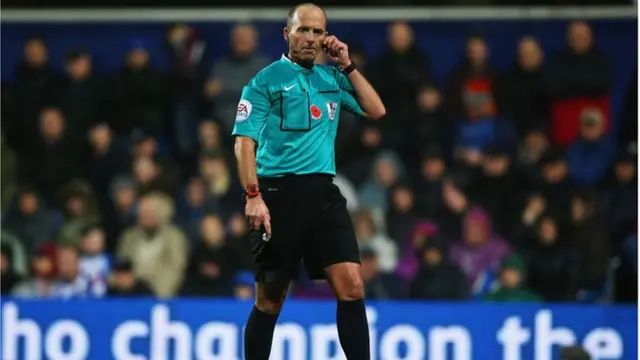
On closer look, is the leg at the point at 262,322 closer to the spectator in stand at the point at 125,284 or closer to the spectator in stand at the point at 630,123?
the spectator in stand at the point at 125,284

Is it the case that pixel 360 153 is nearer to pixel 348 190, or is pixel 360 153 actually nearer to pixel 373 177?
pixel 373 177

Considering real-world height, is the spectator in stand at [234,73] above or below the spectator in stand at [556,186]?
above

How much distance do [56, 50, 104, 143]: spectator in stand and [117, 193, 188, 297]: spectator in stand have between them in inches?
59.7

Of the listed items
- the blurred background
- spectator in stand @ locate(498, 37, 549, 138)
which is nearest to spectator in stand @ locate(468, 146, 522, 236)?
the blurred background

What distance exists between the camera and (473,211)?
40.6 feet

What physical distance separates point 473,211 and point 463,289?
3.05 feet

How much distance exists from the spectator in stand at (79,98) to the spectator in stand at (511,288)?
439cm

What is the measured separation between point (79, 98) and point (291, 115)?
6.93 m

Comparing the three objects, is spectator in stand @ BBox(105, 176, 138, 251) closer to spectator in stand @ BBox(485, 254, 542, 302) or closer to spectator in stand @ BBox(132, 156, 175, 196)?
spectator in stand @ BBox(132, 156, 175, 196)

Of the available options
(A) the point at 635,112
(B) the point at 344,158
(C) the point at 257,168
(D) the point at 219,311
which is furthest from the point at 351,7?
(C) the point at 257,168

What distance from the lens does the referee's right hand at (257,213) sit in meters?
7.04

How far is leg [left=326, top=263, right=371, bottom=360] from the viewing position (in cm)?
720

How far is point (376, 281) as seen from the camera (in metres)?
11.8

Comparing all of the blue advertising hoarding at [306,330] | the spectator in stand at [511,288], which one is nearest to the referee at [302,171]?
the blue advertising hoarding at [306,330]
